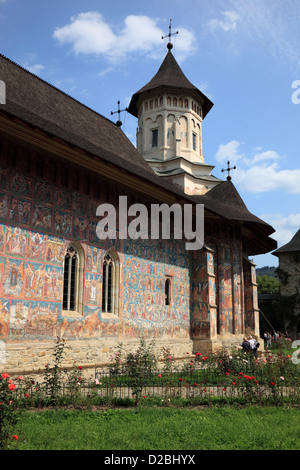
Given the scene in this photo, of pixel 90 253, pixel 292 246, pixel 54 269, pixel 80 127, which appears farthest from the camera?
pixel 292 246

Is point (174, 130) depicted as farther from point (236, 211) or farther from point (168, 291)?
point (168, 291)

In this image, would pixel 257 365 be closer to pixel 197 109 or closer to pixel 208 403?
pixel 208 403

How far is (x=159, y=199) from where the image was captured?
14.1 m

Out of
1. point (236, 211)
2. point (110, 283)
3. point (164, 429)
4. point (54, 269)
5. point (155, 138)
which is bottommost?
point (164, 429)

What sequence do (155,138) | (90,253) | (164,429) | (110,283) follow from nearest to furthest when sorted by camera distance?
(164,429)
(90,253)
(110,283)
(155,138)

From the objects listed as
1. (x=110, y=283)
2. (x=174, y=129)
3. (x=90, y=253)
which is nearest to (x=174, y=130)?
(x=174, y=129)

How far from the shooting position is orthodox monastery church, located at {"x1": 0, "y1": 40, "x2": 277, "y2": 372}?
31.5 feet

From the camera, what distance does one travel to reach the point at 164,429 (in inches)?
210

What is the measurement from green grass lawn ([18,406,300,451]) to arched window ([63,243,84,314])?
4927 mm

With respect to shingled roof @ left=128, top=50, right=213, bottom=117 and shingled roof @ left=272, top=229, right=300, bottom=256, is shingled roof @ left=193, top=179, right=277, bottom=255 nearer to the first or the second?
shingled roof @ left=128, top=50, right=213, bottom=117

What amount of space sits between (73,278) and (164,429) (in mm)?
6648

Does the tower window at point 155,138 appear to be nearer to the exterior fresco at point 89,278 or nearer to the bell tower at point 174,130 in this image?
the bell tower at point 174,130

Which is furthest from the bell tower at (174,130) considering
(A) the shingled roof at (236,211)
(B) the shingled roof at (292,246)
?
(B) the shingled roof at (292,246)

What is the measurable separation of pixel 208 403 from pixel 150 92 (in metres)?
21.2
